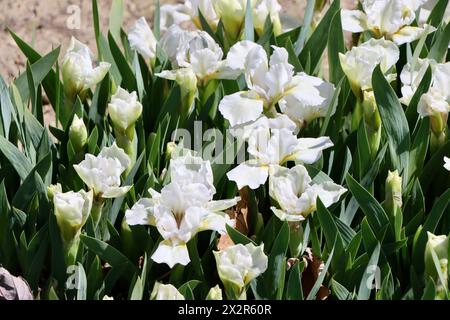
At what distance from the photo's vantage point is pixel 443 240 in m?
1.36

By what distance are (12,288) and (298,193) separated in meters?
0.47

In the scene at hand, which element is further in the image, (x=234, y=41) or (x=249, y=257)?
(x=234, y=41)

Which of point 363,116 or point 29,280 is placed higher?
point 363,116

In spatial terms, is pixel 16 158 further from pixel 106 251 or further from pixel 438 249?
pixel 438 249

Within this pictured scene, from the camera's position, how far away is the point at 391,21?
1.86 meters

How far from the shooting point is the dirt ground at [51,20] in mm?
3025

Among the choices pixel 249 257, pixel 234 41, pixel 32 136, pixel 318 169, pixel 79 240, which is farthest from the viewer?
pixel 234 41

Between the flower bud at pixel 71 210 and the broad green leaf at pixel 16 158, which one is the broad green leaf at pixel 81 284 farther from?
the broad green leaf at pixel 16 158

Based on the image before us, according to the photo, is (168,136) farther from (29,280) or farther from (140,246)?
(29,280)

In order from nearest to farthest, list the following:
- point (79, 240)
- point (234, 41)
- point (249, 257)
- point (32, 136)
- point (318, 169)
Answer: point (249, 257) → point (79, 240) → point (318, 169) → point (32, 136) → point (234, 41)

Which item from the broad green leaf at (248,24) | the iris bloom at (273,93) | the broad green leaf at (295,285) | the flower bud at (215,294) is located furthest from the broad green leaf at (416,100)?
the flower bud at (215,294)

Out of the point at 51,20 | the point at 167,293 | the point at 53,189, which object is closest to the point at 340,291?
the point at 167,293

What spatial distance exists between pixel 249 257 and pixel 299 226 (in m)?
0.17

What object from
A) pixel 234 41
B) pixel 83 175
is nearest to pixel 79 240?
pixel 83 175
